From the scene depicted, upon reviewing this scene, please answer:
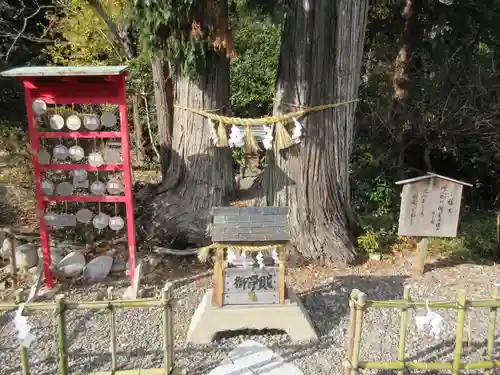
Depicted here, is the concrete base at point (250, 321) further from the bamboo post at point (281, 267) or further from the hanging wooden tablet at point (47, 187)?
the hanging wooden tablet at point (47, 187)

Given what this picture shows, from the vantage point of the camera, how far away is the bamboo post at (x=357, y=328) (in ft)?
9.20

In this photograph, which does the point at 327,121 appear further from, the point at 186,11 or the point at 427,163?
the point at 427,163

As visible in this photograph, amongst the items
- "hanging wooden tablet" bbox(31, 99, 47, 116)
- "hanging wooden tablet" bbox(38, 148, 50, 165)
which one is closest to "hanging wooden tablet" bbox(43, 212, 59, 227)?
"hanging wooden tablet" bbox(38, 148, 50, 165)

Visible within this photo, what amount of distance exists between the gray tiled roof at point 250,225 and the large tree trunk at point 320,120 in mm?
1499

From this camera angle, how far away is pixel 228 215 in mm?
3514

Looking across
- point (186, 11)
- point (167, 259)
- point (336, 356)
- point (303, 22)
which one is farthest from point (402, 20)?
point (336, 356)

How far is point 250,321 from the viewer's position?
3.49 meters

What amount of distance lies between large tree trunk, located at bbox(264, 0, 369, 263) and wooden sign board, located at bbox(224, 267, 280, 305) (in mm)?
1543

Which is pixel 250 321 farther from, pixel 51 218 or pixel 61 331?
pixel 51 218

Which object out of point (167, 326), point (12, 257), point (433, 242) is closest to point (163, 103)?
point (12, 257)

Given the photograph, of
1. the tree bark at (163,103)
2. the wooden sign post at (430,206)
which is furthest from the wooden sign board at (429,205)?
the tree bark at (163,103)

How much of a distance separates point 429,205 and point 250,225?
217cm

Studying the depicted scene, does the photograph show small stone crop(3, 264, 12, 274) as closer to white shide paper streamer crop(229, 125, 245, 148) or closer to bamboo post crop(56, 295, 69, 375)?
bamboo post crop(56, 295, 69, 375)

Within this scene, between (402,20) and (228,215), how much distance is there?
6.14 m
